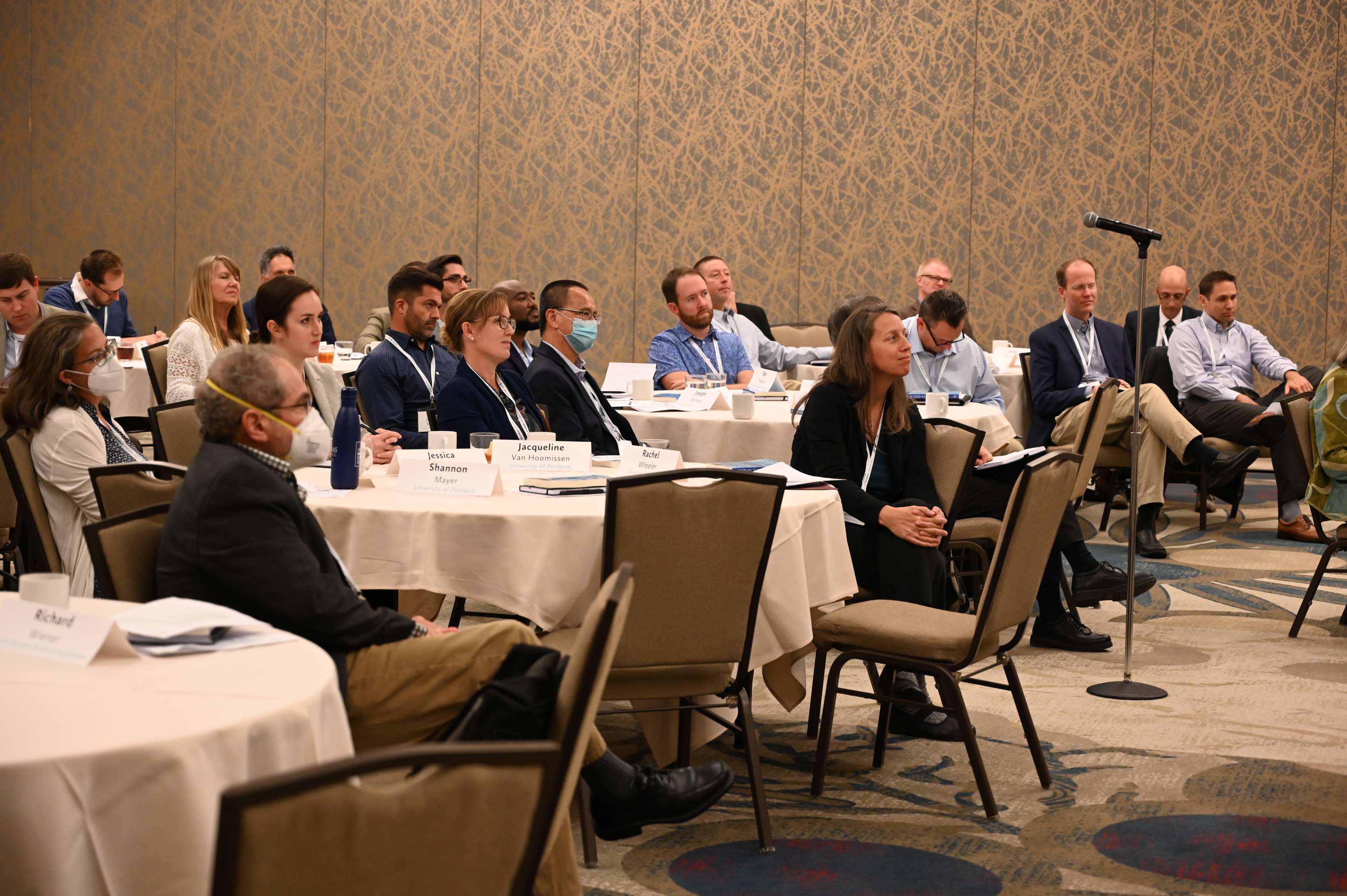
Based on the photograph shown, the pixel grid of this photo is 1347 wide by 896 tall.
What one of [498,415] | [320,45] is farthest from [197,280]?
[320,45]

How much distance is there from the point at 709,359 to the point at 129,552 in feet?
16.9

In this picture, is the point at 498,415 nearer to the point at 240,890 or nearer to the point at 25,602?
the point at 25,602

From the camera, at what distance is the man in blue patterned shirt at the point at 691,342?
7.49 meters

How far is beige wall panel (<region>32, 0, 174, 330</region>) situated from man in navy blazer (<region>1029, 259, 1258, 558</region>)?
7.90m

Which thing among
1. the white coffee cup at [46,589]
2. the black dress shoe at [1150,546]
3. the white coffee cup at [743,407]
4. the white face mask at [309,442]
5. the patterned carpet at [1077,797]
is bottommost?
the patterned carpet at [1077,797]

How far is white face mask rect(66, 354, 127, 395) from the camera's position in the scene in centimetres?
405

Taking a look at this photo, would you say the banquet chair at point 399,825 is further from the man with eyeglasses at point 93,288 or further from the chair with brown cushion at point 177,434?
the man with eyeglasses at point 93,288

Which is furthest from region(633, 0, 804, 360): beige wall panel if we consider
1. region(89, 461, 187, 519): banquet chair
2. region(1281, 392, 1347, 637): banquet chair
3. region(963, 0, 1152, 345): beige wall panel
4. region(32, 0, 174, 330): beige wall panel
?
region(89, 461, 187, 519): banquet chair

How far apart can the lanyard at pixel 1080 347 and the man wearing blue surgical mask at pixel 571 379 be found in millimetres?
3045

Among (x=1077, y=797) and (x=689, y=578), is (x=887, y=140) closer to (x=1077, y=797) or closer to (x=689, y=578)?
(x=1077, y=797)

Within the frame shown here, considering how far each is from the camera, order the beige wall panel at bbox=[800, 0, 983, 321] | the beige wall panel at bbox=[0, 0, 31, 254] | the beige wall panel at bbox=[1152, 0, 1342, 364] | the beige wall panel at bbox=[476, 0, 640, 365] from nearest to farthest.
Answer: the beige wall panel at bbox=[1152, 0, 1342, 364]
the beige wall panel at bbox=[800, 0, 983, 321]
the beige wall panel at bbox=[476, 0, 640, 365]
the beige wall panel at bbox=[0, 0, 31, 254]

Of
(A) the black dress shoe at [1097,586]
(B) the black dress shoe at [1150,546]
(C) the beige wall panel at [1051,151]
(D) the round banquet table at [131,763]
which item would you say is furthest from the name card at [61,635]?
(C) the beige wall panel at [1051,151]

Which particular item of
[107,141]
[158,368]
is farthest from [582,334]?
[107,141]

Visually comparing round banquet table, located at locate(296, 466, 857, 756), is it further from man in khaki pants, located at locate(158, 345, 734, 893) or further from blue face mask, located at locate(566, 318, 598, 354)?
blue face mask, located at locate(566, 318, 598, 354)
